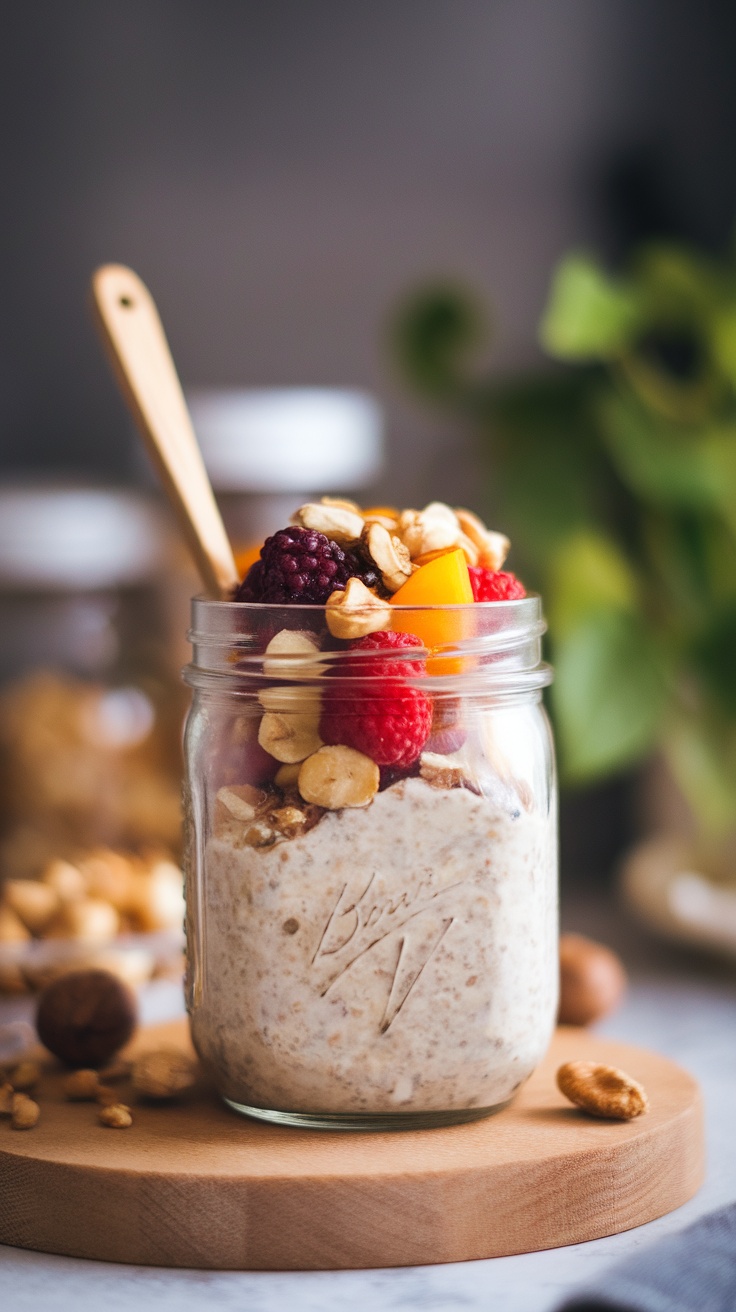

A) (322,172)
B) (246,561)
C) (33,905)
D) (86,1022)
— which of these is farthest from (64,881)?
(322,172)

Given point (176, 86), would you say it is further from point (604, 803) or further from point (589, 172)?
point (604, 803)

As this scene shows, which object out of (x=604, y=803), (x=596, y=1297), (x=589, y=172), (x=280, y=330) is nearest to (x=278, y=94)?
(x=280, y=330)

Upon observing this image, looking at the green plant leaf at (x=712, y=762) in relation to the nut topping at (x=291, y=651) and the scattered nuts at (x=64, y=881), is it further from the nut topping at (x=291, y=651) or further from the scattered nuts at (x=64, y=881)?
the nut topping at (x=291, y=651)

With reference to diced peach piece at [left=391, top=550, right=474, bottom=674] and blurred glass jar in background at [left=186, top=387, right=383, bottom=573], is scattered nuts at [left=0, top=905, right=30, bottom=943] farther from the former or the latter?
diced peach piece at [left=391, top=550, right=474, bottom=674]

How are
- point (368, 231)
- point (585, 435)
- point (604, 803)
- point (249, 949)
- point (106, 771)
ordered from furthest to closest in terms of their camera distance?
point (604, 803), point (368, 231), point (585, 435), point (106, 771), point (249, 949)

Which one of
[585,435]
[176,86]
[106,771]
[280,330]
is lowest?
[106,771]

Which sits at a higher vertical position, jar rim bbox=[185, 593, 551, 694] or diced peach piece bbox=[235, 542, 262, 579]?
diced peach piece bbox=[235, 542, 262, 579]

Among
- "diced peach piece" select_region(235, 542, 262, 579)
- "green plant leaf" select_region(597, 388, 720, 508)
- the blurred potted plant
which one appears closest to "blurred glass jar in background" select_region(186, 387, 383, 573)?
the blurred potted plant
